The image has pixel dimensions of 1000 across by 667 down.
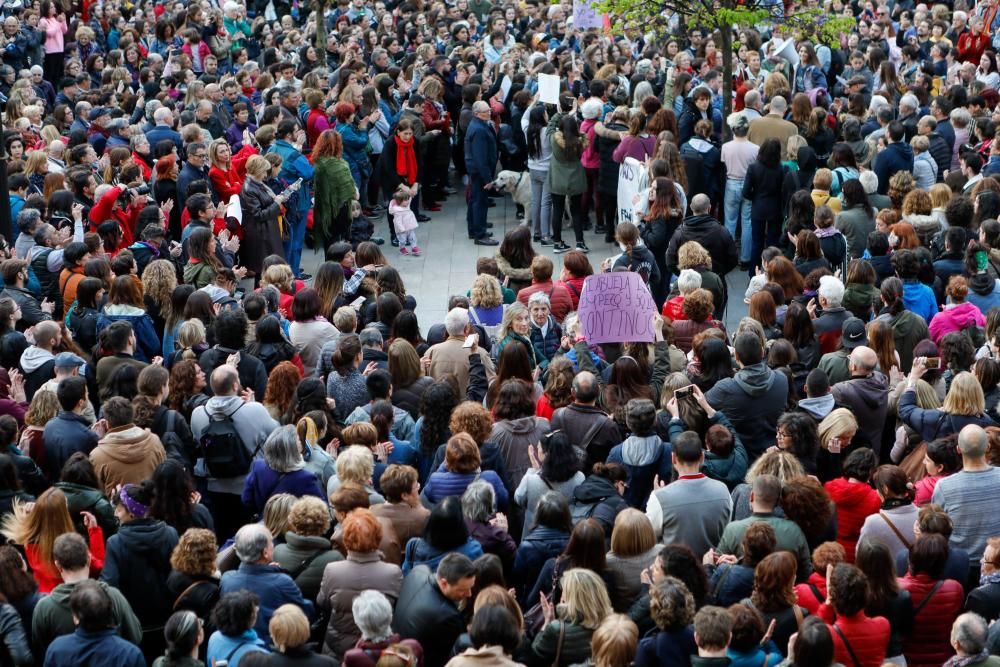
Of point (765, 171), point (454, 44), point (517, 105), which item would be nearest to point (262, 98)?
point (517, 105)

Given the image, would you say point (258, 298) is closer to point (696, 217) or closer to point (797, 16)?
point (696, 217)

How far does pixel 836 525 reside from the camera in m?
8.18

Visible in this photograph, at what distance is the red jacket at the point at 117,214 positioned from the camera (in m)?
13.6

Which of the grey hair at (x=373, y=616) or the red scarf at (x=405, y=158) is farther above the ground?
the red scarf at (x=405, y=158)

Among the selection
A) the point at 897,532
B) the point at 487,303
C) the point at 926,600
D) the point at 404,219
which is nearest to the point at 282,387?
the point at 487,303

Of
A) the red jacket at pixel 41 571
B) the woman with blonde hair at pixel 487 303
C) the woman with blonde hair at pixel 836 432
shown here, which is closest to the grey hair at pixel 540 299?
the woman with blonde hair at pixel 487 303

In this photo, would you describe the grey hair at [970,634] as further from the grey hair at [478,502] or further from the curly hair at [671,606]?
the grey hair at [478,502]

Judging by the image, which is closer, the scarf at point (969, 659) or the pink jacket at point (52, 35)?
the scarf at point (969, 659)

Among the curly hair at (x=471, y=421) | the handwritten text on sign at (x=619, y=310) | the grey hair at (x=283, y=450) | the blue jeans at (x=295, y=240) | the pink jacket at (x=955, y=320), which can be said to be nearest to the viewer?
the grey hair at (x=283, y=450)

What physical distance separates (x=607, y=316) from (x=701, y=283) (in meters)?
1.65

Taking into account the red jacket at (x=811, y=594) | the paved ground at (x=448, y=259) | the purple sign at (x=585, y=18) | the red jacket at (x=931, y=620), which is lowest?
the paved ground at (x=448, y=259)

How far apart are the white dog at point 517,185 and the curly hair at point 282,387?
792 centimetres

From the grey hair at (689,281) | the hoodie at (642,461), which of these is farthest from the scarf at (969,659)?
the grey hair at (689,281)

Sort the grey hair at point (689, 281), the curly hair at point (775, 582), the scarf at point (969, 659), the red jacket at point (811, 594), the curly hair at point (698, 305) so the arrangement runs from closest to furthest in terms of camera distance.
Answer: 1. the scarf at point (969, 659)
2. the curly hair at point (775, 582)
3. the red jacket at point (811, 594)
4. the curly hair at point (698, 305)
5. the grey hair at point (689, 281)
